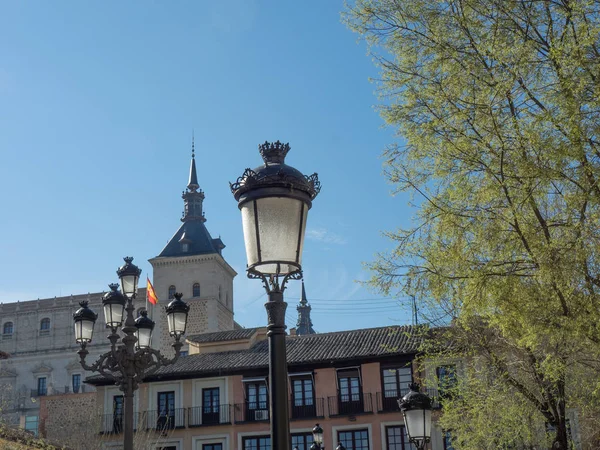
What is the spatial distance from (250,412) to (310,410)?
2.72 m

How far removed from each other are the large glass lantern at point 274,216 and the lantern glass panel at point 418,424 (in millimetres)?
5176

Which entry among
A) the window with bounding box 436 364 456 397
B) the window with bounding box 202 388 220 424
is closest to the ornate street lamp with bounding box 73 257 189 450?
the window with bounding box 436 364 456 397

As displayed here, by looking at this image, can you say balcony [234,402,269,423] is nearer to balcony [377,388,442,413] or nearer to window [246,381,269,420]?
window [246,381,269,420]

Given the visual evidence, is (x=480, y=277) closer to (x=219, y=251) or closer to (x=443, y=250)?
(x=443, y=250)

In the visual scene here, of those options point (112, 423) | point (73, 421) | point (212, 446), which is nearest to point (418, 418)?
point (212, 446)

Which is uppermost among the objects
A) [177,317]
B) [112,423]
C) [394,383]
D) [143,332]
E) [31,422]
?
[31,422]

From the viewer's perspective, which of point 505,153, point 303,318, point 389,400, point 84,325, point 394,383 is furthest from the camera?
point 303,318

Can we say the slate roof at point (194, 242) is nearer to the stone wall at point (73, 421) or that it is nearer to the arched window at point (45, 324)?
the arched window at point (45, 324)

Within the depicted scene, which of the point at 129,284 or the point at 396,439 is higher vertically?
the point at 129,284

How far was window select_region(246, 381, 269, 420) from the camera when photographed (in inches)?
1332

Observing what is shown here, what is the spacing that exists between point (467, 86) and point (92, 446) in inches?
1024

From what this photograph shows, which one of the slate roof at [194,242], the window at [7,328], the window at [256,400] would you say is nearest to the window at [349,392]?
the window at [256,400]

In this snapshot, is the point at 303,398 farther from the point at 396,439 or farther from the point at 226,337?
the point at 226,337

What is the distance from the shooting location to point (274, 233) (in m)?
4.71
